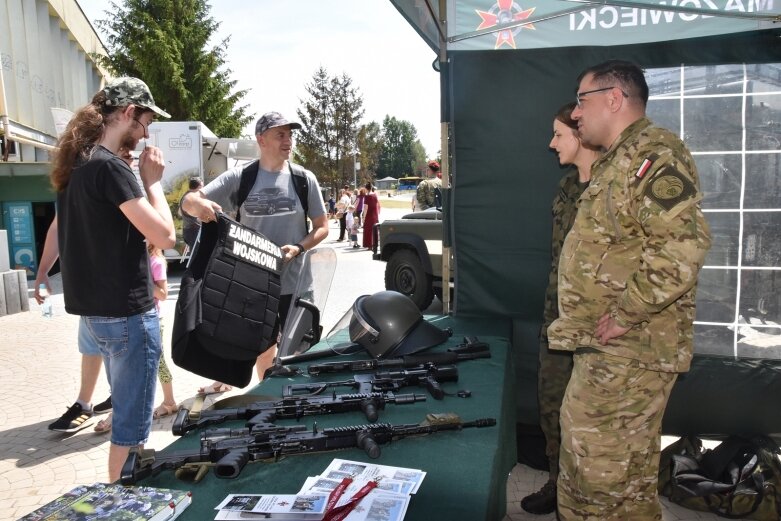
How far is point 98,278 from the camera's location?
2342mm

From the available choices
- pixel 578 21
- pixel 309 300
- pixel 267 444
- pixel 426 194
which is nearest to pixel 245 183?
pixel 309 300

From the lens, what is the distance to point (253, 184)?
11.0 ft

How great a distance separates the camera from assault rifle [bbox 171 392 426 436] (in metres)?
1.99

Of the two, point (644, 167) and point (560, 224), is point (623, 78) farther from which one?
point (560, 224)

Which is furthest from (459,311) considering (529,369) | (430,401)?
(430,401)

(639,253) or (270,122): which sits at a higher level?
(270,122)

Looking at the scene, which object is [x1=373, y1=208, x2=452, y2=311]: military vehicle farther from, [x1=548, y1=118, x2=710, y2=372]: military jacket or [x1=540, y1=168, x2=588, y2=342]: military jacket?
[x1=548, y1=118, x2=710, y2=372]: military jacket

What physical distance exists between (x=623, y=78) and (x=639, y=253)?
666mm

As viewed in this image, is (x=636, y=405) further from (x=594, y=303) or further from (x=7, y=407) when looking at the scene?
(x=7, y=407)

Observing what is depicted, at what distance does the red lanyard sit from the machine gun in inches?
32.4

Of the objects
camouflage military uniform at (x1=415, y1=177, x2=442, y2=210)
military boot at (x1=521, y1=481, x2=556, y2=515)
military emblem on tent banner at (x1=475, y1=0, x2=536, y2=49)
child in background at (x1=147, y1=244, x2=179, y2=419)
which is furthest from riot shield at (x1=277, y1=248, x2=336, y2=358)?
camouflage military uniform at (x1=415, y1=177, x2=442, y2=210)

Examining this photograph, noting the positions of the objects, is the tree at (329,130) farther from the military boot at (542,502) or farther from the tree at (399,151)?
the tree at (399,151)

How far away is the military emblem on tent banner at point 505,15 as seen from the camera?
12.5ft

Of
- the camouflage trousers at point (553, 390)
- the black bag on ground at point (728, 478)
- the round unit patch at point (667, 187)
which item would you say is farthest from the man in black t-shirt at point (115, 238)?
the black bag on ground at point (728, 478)
